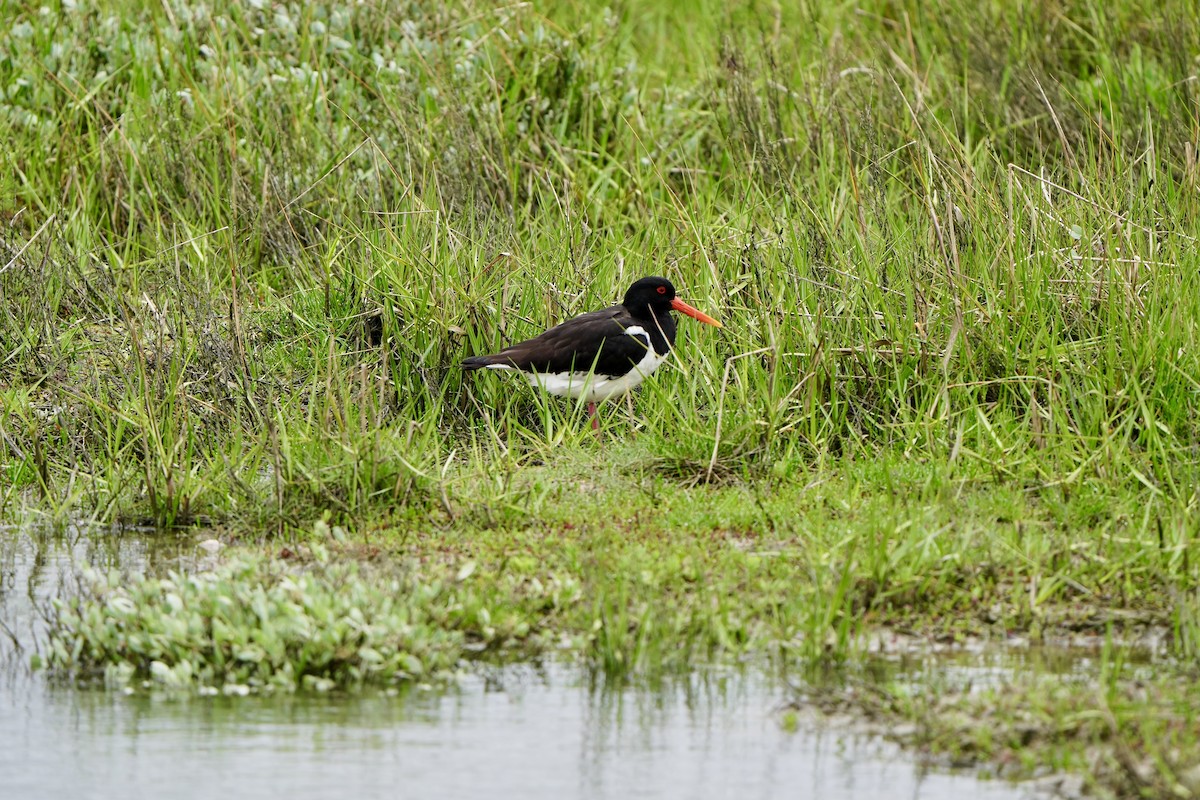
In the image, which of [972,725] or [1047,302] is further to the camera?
[1047,302]

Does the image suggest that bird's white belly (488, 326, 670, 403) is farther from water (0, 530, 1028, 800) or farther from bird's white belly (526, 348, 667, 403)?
water (0, 530, 1028, 800)

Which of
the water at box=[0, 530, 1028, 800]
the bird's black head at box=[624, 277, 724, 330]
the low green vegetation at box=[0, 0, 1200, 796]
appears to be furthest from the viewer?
the bird's black head at box=[624, 277, 724, 330]

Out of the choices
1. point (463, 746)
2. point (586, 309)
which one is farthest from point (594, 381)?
point (463, 746)

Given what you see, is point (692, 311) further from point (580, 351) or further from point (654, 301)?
point (580, 351)

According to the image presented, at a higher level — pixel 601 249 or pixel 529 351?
pixel 601 249

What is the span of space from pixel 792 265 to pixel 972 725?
11.5 feet

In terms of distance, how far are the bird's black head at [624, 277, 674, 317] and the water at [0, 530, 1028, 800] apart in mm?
2625

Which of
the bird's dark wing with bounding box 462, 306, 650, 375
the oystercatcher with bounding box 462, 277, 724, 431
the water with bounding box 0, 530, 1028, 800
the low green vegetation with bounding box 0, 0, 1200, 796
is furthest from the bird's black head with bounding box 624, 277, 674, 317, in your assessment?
the water with bounding box 0, 530, 1028, 800

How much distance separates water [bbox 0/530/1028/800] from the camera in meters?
4.14

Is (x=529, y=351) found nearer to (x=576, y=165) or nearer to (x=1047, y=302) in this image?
(x=1047, y=302)

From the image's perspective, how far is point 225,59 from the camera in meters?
9.75

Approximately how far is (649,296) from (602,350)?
425mm

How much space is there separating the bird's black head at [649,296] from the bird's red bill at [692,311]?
5 cm

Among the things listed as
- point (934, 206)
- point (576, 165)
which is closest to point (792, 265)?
point (934, 206)
